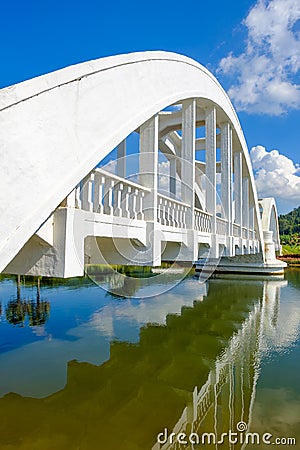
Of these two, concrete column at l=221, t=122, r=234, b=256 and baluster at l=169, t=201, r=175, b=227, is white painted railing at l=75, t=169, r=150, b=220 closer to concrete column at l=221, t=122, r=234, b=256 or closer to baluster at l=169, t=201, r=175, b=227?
baluster at l=169, t=201, r=175, b=227

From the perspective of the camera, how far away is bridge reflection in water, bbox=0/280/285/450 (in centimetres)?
444

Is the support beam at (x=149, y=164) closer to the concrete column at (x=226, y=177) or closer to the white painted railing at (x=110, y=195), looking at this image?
the white painted railing at (x=110, y=195)

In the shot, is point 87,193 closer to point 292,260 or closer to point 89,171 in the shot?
point 89,171

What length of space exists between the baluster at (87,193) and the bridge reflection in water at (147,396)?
2.78 meters

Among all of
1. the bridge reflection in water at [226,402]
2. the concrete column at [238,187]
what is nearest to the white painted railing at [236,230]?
the concrete column at [238,187]

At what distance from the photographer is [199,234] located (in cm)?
725

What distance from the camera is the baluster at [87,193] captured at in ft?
12.2

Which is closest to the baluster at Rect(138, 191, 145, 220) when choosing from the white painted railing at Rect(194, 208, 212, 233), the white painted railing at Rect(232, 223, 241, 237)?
the white painted railing at Rect(194, 208, 212, 233)

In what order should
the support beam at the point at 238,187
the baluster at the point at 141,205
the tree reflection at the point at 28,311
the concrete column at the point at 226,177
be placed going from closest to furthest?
the baluster at the point at 141,205 < the tree reflection at the point at 28,311 < the concrete column at the point at 226,177 < the support beam at the point at 238,187

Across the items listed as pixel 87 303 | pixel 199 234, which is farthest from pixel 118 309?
pixel 199 234

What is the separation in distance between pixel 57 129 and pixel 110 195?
1211 mm

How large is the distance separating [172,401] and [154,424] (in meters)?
0.80

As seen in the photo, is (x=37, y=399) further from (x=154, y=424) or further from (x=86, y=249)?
(x=86, y=249)

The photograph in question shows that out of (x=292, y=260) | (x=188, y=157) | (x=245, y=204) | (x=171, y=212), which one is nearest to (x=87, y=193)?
(x=171, y=212)
